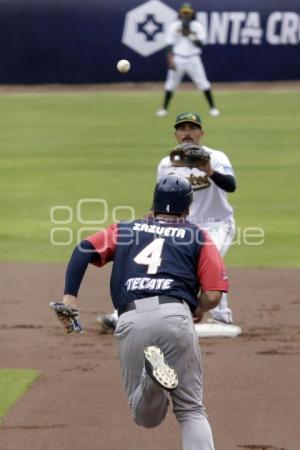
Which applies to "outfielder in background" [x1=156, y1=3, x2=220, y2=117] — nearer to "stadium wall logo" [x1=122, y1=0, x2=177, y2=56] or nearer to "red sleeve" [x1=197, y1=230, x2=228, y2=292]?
"stadium wall logo" [x1=122, y1=0, x2=177, y2=56]

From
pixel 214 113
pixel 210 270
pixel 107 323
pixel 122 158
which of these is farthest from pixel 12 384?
pixel 214 113

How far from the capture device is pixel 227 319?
9516mm

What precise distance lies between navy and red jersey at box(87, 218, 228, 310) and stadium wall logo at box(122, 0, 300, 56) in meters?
25.8

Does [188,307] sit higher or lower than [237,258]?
higher

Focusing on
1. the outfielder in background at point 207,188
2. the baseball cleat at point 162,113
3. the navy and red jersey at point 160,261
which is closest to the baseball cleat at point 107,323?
the outfielder in background at point 207,188

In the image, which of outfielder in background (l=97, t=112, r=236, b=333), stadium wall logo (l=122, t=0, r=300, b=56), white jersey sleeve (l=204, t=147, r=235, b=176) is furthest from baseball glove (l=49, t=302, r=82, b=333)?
stadium wall logo (l=122, t=0, r=300, b=56)

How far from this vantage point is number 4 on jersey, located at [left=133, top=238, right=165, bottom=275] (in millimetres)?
5918

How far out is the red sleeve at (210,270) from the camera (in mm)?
5953

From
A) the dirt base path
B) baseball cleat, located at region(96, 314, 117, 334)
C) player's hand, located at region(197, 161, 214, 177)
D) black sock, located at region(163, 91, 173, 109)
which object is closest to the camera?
the dirt base path

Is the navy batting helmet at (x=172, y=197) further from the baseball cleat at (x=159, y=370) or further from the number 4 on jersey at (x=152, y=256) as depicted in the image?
the baseball cleat at (x=159, y=370)

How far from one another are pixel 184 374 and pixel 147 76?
86.9 feet

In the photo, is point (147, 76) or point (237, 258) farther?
point (147, 76)

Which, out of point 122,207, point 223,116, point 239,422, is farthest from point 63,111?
point 239,422

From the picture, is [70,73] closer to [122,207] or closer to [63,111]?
[63,111]
